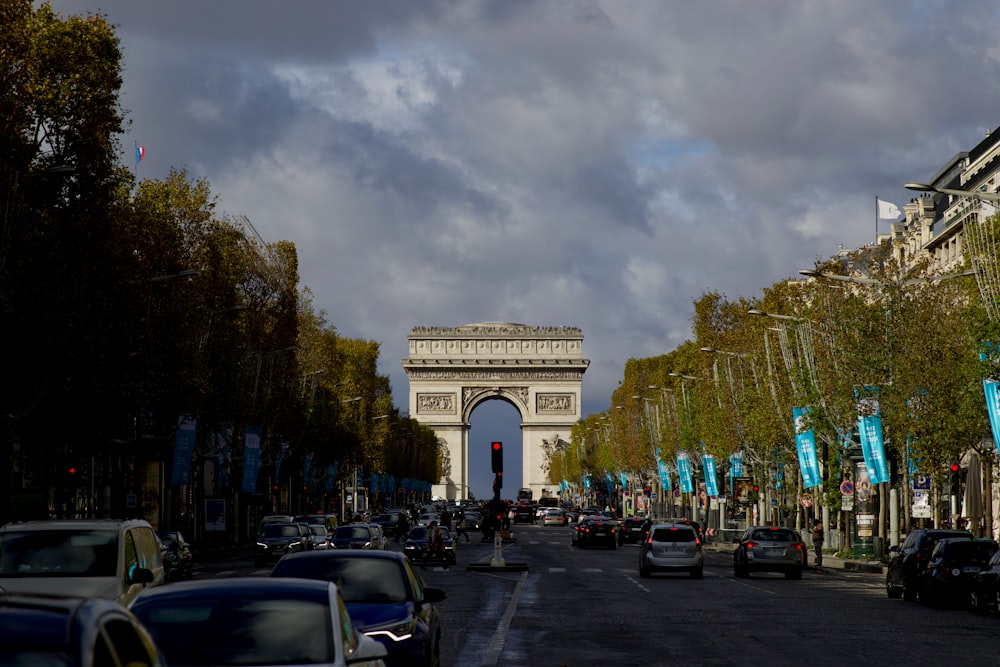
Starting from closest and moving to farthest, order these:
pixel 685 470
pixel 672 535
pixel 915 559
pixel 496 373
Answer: pixel 915 559 → pixel 672 535 → pixel 685 470 → pixel 496 373

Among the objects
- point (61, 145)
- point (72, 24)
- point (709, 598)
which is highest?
point (72, 24)

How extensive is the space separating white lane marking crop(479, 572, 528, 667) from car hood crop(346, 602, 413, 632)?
4311mm

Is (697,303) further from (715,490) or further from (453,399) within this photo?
(453,399)

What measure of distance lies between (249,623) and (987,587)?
21.9 metres

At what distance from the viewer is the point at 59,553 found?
1811 centimetres

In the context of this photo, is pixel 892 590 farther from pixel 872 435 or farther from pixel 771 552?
pixel 872 435

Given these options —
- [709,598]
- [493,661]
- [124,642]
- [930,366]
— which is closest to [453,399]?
[930,366]

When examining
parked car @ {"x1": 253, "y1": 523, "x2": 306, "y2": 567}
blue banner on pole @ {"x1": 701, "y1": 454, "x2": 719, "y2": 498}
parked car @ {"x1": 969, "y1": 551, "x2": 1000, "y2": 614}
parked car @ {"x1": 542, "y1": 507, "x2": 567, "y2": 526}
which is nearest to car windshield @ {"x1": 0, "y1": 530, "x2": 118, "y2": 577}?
parked car @ {"x1": 969, "y1": 551, "x2": 1000, "y2": 614}

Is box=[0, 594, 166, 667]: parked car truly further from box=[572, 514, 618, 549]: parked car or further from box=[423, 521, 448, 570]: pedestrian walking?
box=[572, 514, 618, 549]: parked car

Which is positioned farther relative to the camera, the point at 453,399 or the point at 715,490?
the point at 453,399

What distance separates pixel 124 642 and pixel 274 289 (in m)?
67.0

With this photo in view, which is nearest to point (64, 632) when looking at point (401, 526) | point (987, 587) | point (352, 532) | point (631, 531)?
point (987, 587)

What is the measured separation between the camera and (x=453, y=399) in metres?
173

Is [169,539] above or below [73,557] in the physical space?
below
